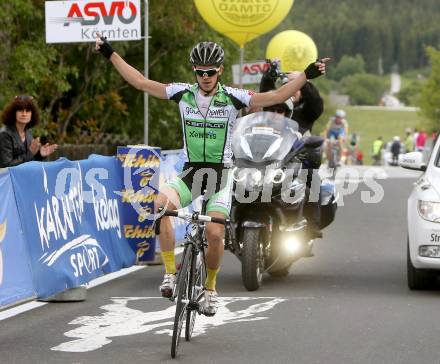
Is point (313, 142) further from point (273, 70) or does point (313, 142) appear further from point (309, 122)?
point (273, 70)

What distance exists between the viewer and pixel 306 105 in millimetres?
12516

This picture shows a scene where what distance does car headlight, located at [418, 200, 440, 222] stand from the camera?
10.9 meters

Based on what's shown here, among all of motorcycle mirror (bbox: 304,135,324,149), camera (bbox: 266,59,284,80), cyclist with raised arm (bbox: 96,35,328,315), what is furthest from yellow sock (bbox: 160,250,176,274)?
camera (bbox: 266,59,284,80)

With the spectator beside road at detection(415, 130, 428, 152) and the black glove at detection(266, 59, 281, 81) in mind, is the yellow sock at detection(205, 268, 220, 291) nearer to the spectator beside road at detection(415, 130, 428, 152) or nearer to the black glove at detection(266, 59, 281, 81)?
the black glove at detection(266, 59, 281, 81)

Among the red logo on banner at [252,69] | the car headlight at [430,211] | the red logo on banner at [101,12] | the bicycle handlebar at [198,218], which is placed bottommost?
the car headlight at [430,211]

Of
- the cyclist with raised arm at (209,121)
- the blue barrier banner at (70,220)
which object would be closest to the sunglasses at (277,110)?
the blue barrier banner at (70,220)

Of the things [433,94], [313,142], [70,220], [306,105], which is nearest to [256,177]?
Result: [313,142]

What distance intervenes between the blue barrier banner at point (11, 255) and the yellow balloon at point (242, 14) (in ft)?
34.6

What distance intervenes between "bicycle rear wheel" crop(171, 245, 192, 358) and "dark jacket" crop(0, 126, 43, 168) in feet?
15.1

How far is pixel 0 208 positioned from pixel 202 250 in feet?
6.75

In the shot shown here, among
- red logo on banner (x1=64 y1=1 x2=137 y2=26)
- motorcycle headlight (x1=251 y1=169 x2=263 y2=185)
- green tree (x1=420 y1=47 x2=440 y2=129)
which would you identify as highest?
green tree (x1=420 y1=47 x2=440 y2=129)

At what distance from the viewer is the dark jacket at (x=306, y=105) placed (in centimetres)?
1232

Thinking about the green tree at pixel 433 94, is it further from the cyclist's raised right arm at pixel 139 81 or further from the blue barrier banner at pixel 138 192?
the cyclist's raised right arm at pixel 139 81

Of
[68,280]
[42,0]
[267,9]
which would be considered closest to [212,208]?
[68,280]
